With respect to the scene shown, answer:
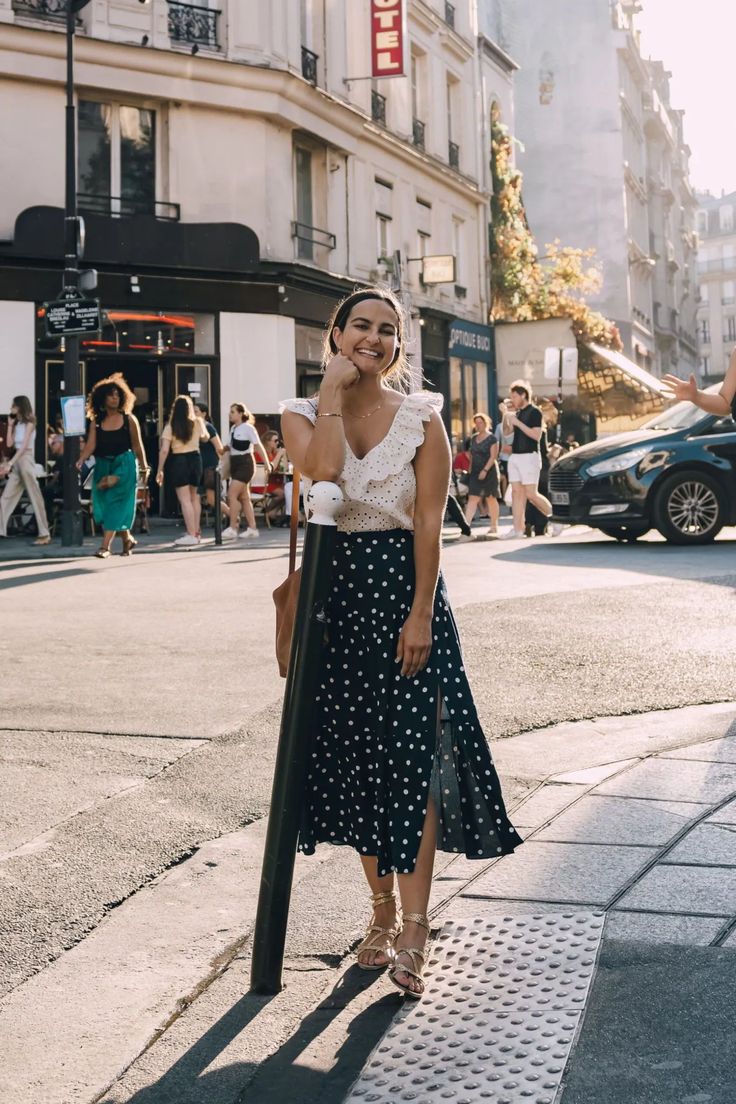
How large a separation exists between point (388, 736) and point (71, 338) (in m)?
14.1

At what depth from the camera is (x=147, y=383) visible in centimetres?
2219

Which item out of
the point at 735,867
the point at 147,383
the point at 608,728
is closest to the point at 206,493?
the point at 147,383

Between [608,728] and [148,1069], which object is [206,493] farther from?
[148,1069]

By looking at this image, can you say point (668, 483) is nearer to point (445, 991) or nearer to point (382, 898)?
point (382, 898)

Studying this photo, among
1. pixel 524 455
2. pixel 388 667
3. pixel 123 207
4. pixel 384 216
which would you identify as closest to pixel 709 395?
pixel 388 667

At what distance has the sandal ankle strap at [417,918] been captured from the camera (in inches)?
125

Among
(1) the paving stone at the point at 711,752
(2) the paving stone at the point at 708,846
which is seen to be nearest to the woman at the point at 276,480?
(1) the paving stone at the point at 711,752

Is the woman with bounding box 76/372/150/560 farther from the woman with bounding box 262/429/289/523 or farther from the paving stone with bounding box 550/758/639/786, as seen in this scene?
the paving stone with bounding box 550/758/639/786

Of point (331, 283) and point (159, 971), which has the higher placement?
point (331, 283)

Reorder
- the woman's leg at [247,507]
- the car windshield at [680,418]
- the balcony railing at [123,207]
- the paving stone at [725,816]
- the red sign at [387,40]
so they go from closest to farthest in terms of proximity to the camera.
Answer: the paving stone at [725,816] → the car windshield at [680,418] → the woman's leg at [247,507] → the balcony railing at [123,207] → the red sign at [387,40]

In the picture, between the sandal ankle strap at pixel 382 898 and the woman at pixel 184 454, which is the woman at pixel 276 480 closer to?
the woman at pixel 184 454

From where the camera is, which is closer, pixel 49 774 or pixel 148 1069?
pixel 148 1069

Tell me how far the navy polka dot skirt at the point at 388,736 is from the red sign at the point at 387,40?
2408 cm

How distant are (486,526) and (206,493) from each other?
4.39 m
